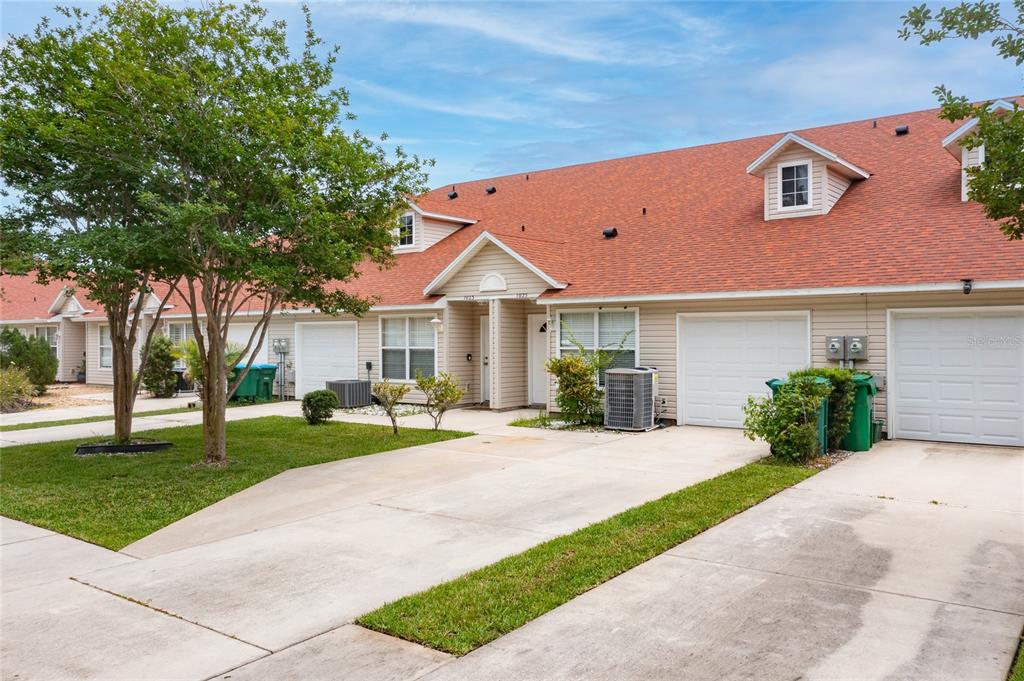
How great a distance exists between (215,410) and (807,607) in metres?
8.10

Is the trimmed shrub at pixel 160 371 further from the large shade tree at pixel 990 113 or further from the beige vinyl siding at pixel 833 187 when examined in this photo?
the large shade tree at pixel 990 113

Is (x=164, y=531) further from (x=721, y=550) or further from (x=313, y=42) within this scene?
(x=313, y=42)

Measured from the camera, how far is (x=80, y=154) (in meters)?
9.08

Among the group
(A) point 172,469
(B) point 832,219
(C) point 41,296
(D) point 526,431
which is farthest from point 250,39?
(C) point 41,296

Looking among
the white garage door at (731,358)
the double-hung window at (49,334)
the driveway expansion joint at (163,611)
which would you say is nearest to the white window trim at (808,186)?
the white garage door at (731,358)

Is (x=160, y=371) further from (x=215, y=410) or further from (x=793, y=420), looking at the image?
(x=793, y=420)

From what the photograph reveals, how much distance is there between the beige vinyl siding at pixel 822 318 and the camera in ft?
37.7

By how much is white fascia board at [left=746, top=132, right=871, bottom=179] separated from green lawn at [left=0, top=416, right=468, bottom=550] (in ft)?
26.5

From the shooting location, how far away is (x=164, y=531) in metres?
6.92

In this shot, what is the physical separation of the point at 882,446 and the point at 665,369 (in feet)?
13.4

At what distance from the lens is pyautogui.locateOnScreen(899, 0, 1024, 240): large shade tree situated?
4.98m

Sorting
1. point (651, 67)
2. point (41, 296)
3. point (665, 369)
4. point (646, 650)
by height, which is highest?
point (651, 67)

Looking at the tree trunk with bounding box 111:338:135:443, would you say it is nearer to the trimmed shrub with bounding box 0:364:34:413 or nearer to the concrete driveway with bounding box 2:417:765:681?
the concrete driveway with bounding box 2:417:765:681

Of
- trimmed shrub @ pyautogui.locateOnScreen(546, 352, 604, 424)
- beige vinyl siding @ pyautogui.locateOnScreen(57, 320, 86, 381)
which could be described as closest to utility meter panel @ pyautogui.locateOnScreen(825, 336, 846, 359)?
trimmed shrub @ pyautogui.locateOnScreen(546, 352, 604, 424)
